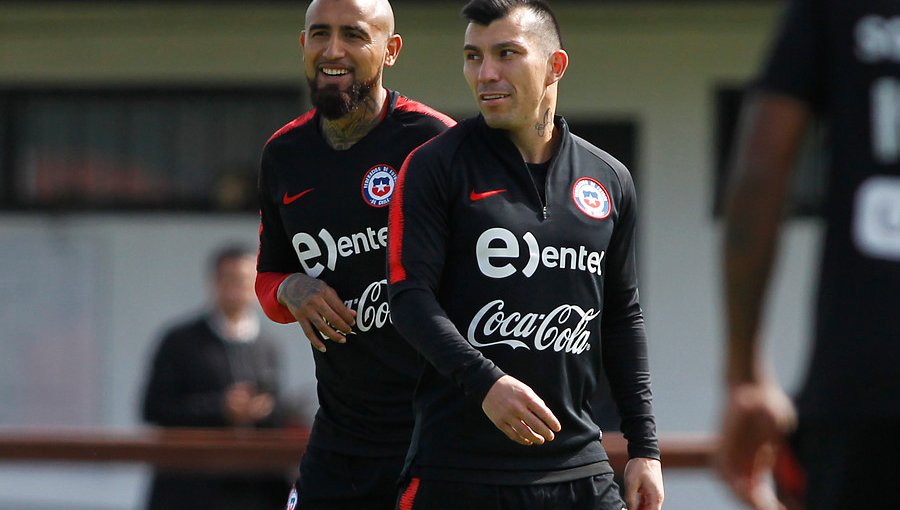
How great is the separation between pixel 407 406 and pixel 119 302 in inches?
233

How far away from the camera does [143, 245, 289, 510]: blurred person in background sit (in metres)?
7.17

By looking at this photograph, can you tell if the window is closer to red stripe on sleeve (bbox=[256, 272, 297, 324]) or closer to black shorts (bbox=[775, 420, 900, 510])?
red stripe on sleeve (bbox=[256, 272, 297, 324])

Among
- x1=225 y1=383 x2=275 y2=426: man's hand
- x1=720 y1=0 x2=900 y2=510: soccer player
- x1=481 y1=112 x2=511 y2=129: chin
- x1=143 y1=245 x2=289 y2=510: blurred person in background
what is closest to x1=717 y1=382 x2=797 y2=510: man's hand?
x1=720 y1=0 x2=900 y2=510: soccer player

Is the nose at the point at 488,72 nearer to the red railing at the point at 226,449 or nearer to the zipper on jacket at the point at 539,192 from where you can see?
the zipper on jacket at the point at 539,192

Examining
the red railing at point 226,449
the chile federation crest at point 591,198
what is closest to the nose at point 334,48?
the chile federation crest at point 591,198

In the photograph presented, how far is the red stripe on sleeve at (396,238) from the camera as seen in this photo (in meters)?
3.49

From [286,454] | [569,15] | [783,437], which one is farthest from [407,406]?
[569,15]

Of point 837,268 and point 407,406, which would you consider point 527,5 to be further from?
point 837,268

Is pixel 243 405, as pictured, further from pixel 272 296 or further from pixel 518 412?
pixel 518 412

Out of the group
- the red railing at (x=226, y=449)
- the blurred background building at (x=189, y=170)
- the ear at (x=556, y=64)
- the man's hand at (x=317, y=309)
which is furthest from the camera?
the blurred background building at (x=189, y=170)

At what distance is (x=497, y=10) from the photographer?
12.0 feet

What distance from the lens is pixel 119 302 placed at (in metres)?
9.60

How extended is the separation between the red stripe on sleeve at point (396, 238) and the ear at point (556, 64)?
46cm

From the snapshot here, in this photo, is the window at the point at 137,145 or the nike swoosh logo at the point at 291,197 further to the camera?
the window at the point at 137,145
